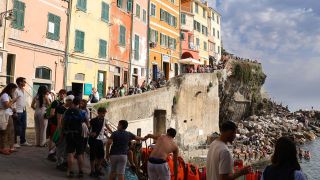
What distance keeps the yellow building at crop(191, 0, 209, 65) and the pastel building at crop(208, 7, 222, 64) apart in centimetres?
244

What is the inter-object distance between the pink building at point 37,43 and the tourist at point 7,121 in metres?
10.2

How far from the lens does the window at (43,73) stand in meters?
21.9

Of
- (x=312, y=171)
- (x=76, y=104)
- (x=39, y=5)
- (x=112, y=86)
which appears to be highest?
(x=39, y=5)

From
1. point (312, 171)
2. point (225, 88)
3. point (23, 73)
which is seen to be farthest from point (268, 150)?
point (23, 73)

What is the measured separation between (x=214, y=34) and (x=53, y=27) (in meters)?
44.7

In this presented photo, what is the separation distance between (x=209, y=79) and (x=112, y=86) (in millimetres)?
11853

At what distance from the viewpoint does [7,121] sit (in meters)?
9.85

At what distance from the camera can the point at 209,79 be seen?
122 ft

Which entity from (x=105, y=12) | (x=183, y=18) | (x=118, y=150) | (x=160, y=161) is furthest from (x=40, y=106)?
(x=183, y=18)

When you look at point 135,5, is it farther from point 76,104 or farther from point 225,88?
point 76,104

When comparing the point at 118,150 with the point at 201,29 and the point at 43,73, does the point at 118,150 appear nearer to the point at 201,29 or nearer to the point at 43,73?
the point at 43,73

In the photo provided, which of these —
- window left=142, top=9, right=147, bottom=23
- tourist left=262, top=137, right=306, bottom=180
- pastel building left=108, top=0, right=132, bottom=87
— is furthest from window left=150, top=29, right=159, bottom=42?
tourist left=262, top=137, right=306, bottom=180

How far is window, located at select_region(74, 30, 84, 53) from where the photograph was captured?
25077mm

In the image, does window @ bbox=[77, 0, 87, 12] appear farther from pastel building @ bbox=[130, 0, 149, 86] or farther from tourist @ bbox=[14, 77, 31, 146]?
tourist @ bbox=[14, 77, 31, 146]
